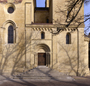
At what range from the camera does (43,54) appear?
1562cm

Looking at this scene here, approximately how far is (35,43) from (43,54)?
2.27 meters

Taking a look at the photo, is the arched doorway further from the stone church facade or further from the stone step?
the stone step

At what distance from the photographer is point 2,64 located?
14.8 meters

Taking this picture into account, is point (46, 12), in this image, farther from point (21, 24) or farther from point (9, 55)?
point (9, 55)

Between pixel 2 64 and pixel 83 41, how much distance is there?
12945 mm

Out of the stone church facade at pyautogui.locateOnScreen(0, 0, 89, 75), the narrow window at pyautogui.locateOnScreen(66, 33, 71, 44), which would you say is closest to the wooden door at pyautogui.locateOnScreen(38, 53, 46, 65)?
the stone church facade at pyautogui.locateOnScreen(0, 0, 89, 75)

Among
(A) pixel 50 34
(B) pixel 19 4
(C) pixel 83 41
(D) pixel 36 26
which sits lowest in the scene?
(C) pixel 83 41

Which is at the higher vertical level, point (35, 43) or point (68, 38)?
point (68, 38)

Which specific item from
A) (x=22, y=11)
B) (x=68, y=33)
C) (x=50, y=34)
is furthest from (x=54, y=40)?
(x=22, y=11)

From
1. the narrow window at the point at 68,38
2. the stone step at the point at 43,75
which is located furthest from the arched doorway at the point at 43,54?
the narrow window at the point at 68,38

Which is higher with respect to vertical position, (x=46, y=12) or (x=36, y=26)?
(x=46, y=12)

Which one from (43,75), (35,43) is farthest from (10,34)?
(43,75)

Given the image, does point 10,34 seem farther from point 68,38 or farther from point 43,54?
point 68,38

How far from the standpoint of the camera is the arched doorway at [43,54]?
49.6ft
